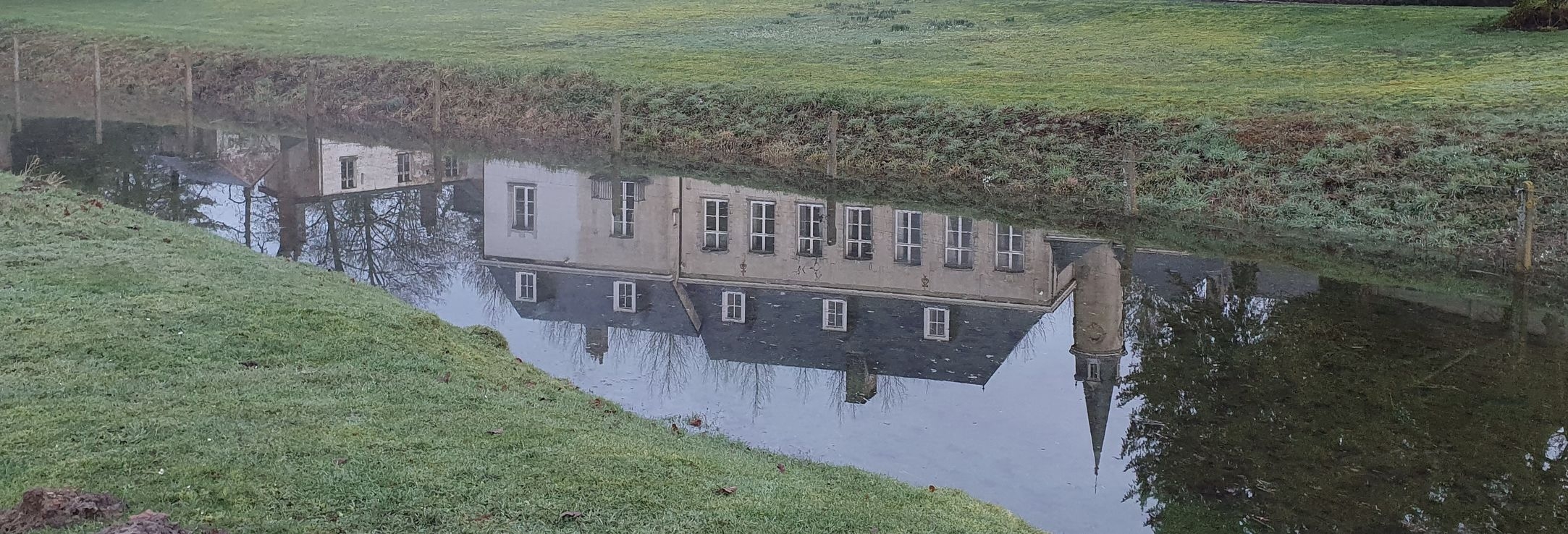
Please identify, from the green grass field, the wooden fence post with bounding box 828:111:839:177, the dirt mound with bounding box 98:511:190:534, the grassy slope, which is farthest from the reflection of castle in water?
the dirt mound with bounding box 98:511:190:534

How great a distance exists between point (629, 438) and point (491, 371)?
268 centimetres

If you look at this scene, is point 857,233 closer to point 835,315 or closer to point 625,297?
point 625,297

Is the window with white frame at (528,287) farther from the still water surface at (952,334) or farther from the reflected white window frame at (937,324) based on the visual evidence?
the reflected white window frame at (937,324)

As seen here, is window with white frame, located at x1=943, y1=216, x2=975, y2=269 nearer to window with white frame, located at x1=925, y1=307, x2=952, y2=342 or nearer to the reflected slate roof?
the reflected slate roof

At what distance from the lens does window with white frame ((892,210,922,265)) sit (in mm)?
23469

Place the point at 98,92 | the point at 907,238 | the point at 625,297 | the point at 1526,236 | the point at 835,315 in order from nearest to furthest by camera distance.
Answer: the point at 835,315 → the point at 625,297 → the point at 1526,236 → the point at 907,238 → the point at 98,92

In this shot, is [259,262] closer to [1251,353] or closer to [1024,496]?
[1024,496]

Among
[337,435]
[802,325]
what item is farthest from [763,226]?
[337,435]

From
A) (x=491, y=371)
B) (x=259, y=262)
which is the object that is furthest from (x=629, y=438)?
(x=259, y=262)

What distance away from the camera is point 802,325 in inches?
715

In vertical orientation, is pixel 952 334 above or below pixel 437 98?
below

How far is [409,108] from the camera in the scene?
38.2 metres

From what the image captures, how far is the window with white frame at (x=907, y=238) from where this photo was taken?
77.0 ft

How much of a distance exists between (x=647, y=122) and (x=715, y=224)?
9.06 metres
